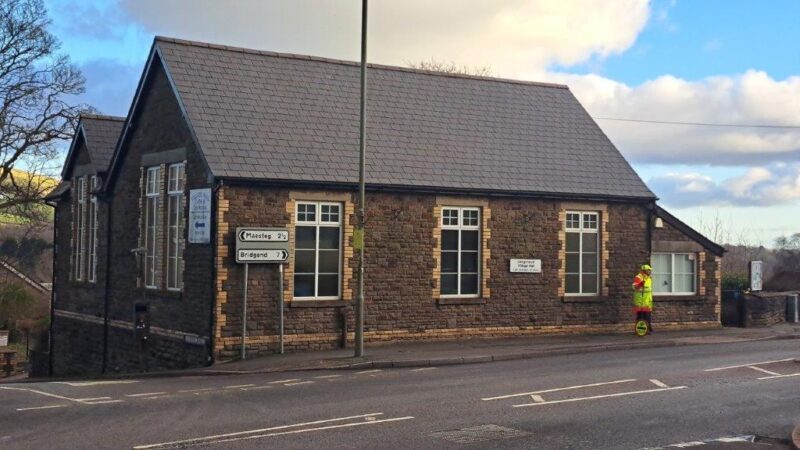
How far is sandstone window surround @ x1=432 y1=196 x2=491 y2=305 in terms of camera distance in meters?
22.0

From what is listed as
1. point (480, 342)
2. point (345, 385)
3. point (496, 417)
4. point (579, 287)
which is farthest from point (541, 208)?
point (496, 417)

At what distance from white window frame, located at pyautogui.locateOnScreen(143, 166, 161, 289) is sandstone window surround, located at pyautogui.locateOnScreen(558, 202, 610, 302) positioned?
10.4 meters

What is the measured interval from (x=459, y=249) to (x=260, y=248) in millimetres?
5413

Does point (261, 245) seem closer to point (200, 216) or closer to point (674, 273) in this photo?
point (200, 216)

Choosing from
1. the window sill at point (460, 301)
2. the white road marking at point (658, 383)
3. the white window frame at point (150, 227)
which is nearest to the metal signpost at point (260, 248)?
the window sill at point (460, 301)

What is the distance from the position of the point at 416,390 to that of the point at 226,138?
8676 mm

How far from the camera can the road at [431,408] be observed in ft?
33.4

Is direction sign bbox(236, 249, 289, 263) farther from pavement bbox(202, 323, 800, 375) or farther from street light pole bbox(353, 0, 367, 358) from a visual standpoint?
pavement bbox(202, 323, 800, 375)

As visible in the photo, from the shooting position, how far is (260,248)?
19.3 metres

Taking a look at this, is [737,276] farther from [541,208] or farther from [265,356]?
[265,356]

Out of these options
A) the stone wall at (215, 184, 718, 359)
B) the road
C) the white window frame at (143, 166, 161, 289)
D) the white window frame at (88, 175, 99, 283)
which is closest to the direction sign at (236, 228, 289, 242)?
the stone wall at (215, 184, 718, 359)

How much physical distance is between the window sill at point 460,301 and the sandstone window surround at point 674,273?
19.4 ft

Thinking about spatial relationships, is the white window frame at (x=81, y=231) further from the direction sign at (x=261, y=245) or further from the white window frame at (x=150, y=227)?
the direction sign at (x=261, y=245)

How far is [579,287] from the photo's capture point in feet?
79.5
